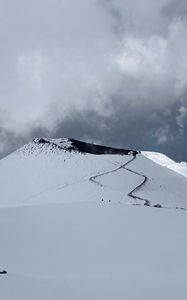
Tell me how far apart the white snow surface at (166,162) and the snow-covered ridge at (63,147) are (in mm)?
15951

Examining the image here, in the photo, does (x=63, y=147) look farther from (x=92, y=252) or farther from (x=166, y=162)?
(x=92, y=252)

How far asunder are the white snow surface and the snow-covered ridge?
15951mm

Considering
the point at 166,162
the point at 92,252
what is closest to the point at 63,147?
the point at 166,162

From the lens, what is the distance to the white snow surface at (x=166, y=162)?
12278cm

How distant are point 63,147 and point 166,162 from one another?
38.4 meters

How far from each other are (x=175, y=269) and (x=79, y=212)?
50.9ft

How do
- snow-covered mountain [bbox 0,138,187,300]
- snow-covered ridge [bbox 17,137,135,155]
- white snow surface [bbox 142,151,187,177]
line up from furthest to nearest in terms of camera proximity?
white snow surface [bbox 142,151,187,177], snow-covered ridge [bbox 17,137,135,155], snow-covered mountain [bbox 0,138,187,300]

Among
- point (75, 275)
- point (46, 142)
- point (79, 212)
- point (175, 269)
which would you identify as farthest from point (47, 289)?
point (46, 142)

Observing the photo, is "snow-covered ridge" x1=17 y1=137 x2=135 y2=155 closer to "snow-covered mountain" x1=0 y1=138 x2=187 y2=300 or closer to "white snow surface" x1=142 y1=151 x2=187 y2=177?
"white snow surface" x1=142 y1=151 x2=187 y2=177

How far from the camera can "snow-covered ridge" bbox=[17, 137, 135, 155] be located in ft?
344

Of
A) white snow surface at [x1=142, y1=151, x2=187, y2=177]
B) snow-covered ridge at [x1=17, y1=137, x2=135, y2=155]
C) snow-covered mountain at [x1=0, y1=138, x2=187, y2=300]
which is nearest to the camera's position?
snow-covered mountain at [x1=0, y1=138, x2=187, y2=300]

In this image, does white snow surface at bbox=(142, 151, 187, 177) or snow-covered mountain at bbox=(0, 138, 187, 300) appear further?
white snow surface at bbox=(142, 151, 187, 177)

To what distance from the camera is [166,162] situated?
12975 cm

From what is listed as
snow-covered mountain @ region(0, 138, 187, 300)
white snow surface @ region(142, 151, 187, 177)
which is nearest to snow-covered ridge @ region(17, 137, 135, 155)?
white snow surface @ region(142, 151, 187, 177)
